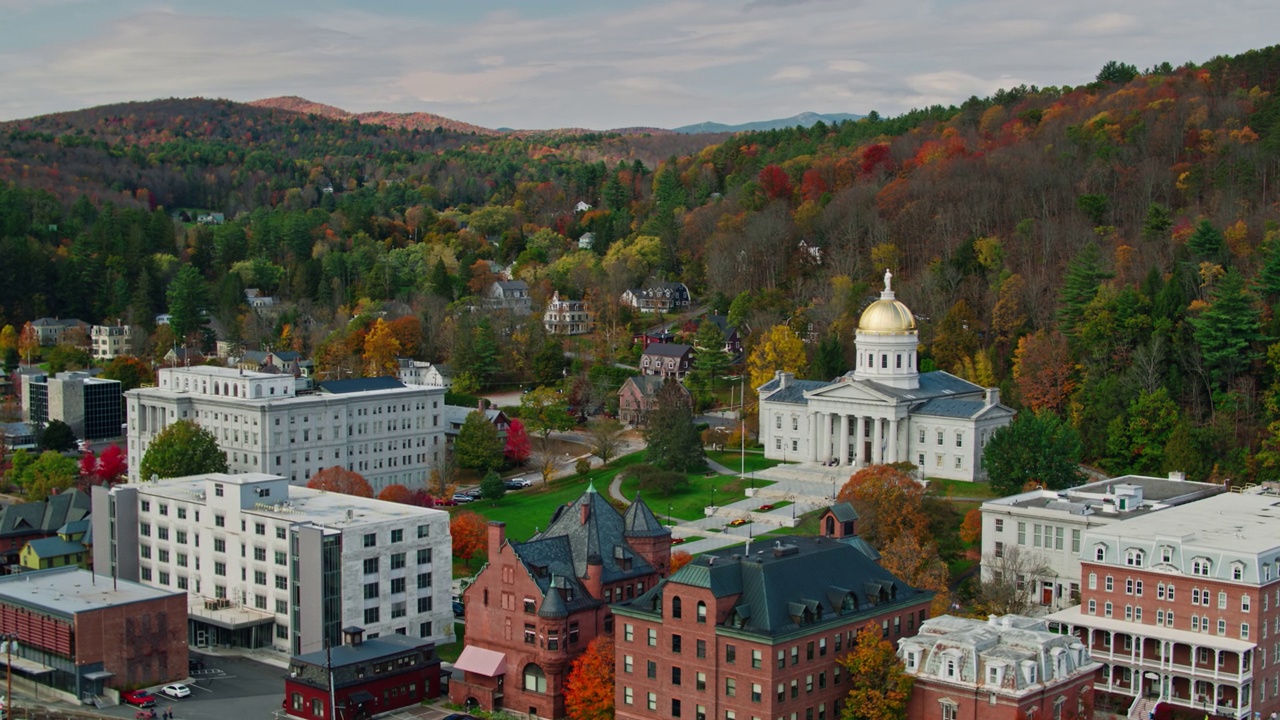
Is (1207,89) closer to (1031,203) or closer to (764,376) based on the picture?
(1031,203)

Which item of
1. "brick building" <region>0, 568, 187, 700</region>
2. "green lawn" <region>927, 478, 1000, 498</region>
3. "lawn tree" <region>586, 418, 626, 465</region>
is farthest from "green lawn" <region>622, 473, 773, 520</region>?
"brick building" <region>0, 568, 187, 700</region>

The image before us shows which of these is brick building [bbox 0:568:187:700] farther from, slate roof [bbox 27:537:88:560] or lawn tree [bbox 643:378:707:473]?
lawn tree [bbox 643:378:707:473]

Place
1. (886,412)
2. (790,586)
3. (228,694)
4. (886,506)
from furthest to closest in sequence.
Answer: (886,412) < (886,506) < (228,694) < (790,586)

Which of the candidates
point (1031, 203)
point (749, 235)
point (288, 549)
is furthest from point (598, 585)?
point (749, 235)

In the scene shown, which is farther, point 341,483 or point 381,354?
point 381,354

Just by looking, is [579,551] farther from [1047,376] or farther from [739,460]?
[1047,376]

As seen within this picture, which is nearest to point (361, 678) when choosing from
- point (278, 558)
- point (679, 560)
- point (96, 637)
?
point (278, 558)
